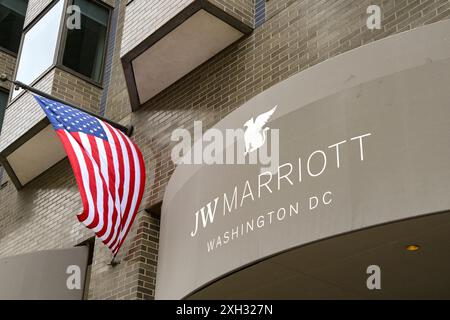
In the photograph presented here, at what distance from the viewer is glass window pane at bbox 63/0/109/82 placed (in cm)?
1313

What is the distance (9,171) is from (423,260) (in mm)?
8511

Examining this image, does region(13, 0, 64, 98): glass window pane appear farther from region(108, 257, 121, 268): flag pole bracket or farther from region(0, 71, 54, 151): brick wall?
region(108, 257, 121, 268): flag pole bracket

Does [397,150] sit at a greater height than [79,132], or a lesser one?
lesser

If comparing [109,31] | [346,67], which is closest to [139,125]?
[109,31]

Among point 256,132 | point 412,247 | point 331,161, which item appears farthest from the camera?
point 256,132

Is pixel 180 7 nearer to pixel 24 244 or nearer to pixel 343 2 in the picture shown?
pixel 343 2

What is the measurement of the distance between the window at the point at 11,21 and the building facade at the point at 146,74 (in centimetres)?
325

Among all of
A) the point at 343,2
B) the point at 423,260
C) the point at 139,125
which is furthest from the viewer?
the point at 139,125

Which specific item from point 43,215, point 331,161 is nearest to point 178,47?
point 43,215

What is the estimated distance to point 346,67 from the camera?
7.04 metres

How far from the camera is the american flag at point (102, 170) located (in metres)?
8.98

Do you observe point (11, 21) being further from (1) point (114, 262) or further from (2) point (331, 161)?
(2) point (331, 161)

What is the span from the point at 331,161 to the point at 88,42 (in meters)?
7.89

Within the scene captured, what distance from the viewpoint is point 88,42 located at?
13.5 metres
